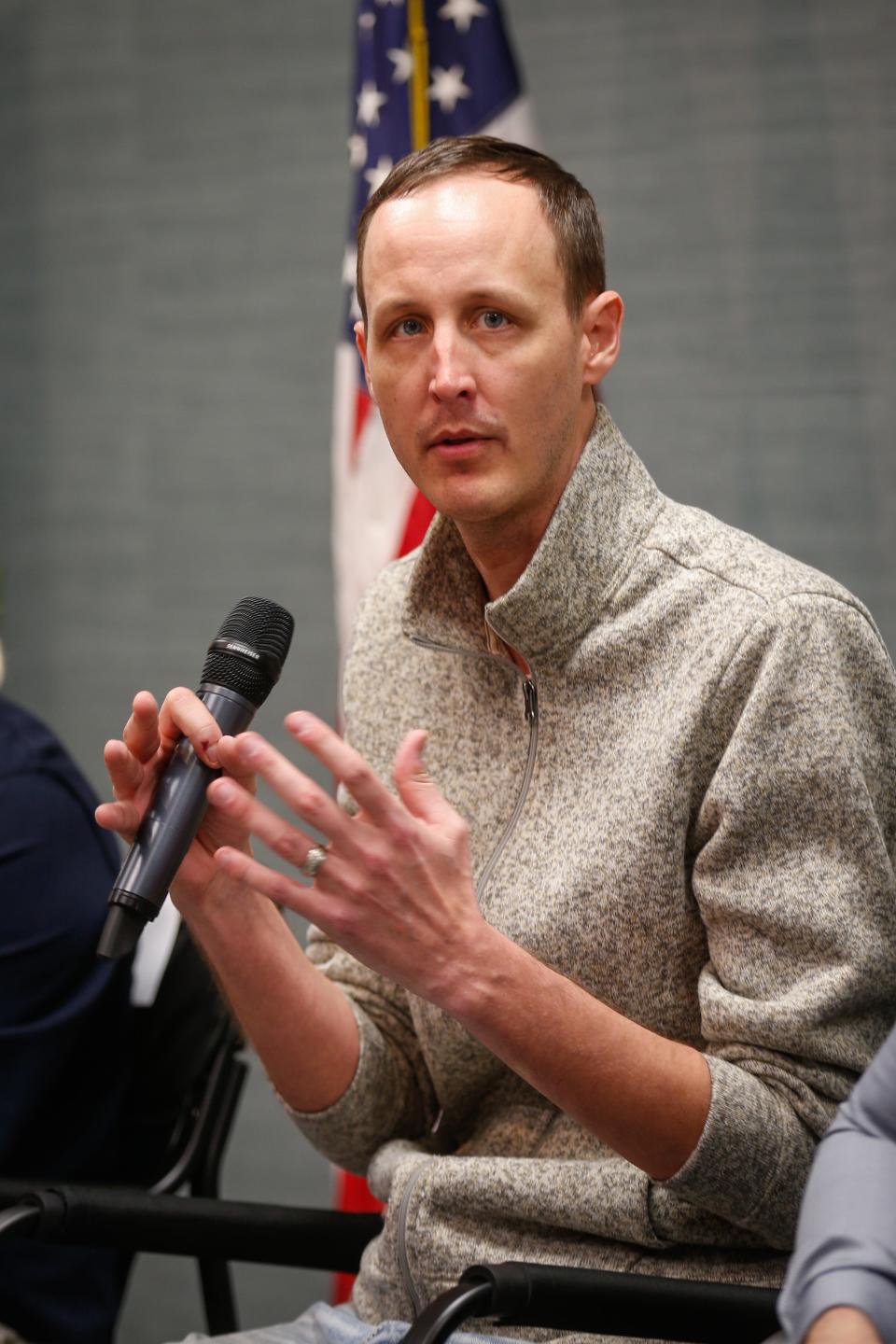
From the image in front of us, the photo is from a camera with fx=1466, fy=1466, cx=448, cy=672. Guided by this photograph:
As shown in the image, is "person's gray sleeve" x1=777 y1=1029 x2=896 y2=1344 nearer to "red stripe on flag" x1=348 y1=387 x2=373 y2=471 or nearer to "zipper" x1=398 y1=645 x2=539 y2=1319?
"zipper" x1=398 y1=645 x2=539 y2=1319

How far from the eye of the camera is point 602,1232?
1170mm

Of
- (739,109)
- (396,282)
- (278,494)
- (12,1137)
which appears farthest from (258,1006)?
(739,109)

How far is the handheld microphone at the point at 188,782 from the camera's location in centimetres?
100

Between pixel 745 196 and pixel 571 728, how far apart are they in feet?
5.20

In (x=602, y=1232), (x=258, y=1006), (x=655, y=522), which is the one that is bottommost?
(x=602, y=1232)

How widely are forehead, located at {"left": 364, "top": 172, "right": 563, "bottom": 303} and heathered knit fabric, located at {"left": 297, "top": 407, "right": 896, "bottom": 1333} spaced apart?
175mm

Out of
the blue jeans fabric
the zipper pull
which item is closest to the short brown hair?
the zipper pull

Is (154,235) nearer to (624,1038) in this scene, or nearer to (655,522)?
(655,522)

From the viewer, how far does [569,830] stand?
48.7 inches

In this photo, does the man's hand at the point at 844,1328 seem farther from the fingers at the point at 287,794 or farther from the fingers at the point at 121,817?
the fingers at the point at 121,817

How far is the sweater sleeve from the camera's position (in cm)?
111

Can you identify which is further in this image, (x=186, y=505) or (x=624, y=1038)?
(x=186, y=505)

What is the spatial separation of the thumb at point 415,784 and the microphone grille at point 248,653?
0.68 feet

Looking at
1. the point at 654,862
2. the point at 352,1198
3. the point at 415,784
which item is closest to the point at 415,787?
the point at 415,784
